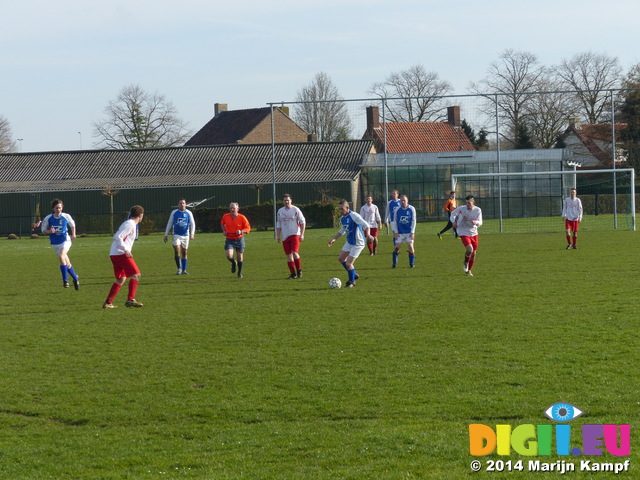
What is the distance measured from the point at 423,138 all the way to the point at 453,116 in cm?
783

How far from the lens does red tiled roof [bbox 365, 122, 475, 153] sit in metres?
45.3

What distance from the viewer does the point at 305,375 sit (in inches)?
322

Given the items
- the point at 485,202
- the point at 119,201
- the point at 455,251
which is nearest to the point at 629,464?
the point at 455,251

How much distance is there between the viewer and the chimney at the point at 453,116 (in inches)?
1570

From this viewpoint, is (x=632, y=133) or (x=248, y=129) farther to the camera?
(x=248, y=129)

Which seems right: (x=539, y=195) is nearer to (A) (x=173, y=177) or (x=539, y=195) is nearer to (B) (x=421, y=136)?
(B) (x=421, y=136)

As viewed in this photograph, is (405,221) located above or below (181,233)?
above

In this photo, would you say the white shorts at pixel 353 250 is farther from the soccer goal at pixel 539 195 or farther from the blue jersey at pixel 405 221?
the soccer goal at pixel 539 195

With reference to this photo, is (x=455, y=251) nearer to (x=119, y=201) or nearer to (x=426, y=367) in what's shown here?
(x=426, y=367)

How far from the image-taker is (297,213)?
1866 cm

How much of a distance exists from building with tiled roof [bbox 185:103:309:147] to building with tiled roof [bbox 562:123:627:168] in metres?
22.3

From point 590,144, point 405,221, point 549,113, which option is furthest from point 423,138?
point 405,221

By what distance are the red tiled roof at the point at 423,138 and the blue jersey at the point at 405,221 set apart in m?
21.6

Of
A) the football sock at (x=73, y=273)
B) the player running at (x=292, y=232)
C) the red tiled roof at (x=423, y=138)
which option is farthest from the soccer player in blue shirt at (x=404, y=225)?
the red tiled roof at (x=423, y=138)
